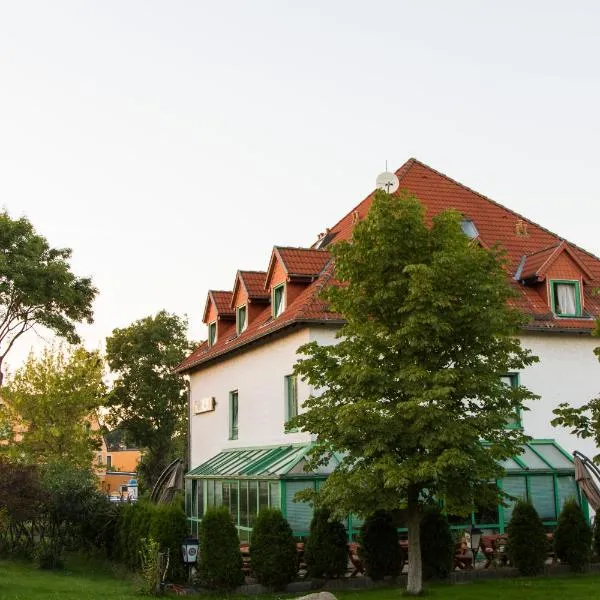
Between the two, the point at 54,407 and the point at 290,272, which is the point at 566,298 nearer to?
the point at 290,272

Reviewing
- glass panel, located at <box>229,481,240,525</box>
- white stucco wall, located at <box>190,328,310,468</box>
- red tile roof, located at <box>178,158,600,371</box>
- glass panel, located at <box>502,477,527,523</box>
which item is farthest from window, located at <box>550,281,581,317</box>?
glass panel, located at <box>229,481,240,525</box>

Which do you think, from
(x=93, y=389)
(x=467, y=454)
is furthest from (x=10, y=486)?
(x=93, y=389)

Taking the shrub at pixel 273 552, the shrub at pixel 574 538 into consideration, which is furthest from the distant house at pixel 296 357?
the shrub at pixel 574 538

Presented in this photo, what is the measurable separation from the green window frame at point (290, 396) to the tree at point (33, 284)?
1359cm

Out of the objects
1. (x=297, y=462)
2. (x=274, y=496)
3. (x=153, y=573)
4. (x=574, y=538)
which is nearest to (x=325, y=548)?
(x=274, y=496)

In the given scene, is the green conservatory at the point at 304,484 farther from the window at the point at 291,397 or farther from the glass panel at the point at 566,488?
the window at the point at 291,397

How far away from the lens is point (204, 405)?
3241cm

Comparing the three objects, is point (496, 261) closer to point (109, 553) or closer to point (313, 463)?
point (313, 463)

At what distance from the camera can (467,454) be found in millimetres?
16469

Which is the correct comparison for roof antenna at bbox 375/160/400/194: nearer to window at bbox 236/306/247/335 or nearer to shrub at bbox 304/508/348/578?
window at bbox 236/306/247/335

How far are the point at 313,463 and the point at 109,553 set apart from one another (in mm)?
11606

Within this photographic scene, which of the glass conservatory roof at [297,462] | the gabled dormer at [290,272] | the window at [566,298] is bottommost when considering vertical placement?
the glass conservatory roof at [297,462]

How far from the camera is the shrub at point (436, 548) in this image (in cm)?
1936

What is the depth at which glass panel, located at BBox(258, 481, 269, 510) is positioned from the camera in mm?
21844
